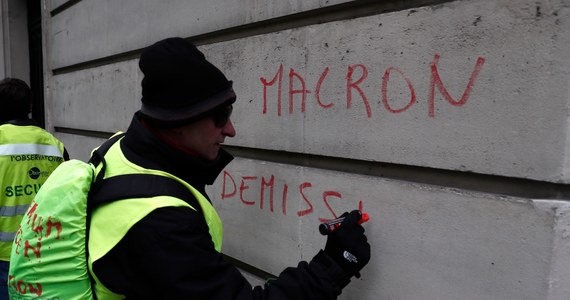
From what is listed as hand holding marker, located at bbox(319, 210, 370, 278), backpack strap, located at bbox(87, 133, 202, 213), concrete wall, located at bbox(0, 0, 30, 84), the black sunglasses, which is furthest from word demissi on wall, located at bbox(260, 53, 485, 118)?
concrete wall, located at bbox(0, 0, 30, 84)

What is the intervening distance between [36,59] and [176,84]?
7.78 metres

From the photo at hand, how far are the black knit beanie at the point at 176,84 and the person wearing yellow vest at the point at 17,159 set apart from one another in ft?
7.48

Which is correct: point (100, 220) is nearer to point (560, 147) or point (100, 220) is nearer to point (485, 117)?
point (485, 117)

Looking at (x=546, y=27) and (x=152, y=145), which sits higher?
(x=546, y=27)

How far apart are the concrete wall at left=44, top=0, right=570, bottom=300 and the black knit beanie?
2.81 ft

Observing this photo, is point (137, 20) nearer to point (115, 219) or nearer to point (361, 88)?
point (361, 88)

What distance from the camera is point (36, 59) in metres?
8.04

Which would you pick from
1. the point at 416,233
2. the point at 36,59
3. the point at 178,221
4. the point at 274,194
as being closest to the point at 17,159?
the point at 274,194

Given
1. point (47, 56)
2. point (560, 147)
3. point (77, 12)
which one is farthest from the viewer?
point (47, 56)

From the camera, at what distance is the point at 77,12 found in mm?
5156

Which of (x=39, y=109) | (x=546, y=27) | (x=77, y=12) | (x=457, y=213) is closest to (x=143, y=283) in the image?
(x=457, y=213)

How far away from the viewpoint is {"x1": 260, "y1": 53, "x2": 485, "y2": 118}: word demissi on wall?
1.81 metres

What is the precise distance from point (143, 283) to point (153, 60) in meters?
0.73

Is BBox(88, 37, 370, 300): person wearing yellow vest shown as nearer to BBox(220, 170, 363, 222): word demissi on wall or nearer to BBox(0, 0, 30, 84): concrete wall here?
BBox(220, 170, 363, 222): word demissi on wall
